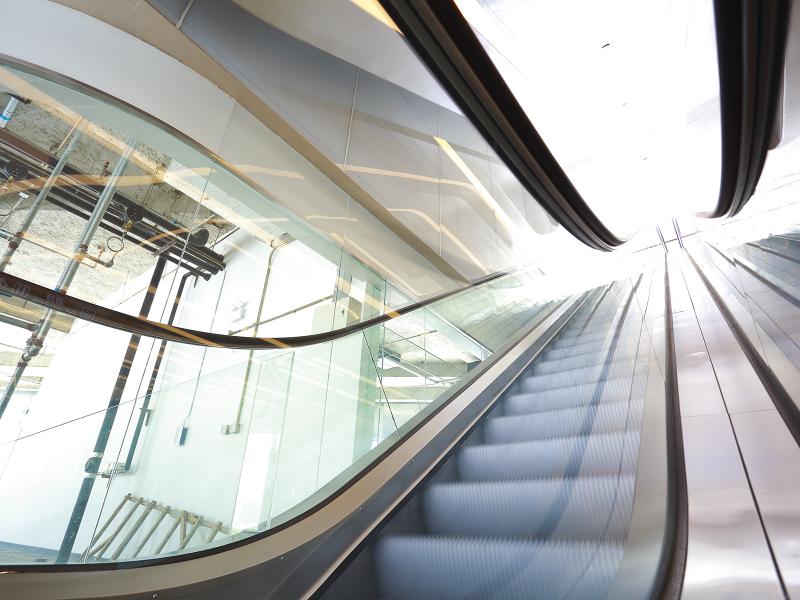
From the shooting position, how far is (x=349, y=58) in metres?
3.67

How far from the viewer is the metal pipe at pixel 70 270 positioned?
61.9 inches

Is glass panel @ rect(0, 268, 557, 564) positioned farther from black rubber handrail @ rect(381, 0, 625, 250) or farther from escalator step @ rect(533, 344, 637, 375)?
black rubber handrail @ rect(381, 0, 625, 250)

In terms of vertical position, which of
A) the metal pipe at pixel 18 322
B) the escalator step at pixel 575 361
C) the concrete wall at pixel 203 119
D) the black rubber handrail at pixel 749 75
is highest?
the concrete wall at pixel 203 119


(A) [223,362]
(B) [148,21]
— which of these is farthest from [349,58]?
(A) [223,362]

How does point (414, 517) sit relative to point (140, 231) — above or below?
below

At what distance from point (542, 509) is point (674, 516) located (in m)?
0.64

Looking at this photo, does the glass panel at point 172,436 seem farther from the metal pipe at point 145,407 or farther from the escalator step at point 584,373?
the escalator step at point 584,373

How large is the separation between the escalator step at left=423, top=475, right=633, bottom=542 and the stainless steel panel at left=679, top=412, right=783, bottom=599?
0.79ft

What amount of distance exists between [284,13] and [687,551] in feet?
13.3

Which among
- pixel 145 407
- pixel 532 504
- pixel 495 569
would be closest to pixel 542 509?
pixel 532 504

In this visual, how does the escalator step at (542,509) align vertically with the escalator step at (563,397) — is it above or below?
below

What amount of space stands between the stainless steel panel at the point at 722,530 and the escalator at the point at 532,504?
0.24 meters

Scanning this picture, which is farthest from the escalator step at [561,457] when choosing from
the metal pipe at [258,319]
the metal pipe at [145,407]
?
the metal pipe at [145,407]

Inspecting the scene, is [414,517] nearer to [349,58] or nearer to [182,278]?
[182,278]
